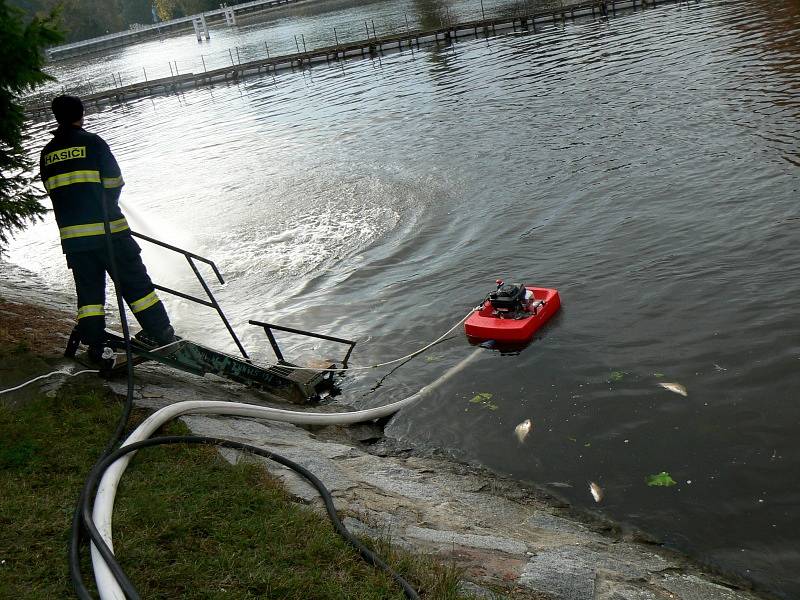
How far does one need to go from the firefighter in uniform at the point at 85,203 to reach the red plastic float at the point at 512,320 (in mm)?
5507

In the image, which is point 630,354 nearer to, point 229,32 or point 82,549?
point 82,549

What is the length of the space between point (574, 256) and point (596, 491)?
7.11 meters

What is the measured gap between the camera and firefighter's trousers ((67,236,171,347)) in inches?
305

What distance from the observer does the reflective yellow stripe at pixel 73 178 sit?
748 centimetres

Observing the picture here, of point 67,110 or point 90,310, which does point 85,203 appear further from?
point 90,310

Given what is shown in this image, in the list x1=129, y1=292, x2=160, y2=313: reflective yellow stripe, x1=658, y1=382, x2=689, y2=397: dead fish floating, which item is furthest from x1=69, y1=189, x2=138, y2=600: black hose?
x1=658, y1=382, x2=689, y2=397: dead fish floating

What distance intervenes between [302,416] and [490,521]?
2.61 meters

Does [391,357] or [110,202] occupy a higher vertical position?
[110,202]

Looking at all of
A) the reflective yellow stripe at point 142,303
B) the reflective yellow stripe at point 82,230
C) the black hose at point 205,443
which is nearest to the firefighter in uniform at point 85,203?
the reflective yellow stripe at point 82,230

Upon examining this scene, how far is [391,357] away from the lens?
1165 cm

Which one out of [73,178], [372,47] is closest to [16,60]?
[73,178]

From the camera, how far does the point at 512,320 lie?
37.3 feet

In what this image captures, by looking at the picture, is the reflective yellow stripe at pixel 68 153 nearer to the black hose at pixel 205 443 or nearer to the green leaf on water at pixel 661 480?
the black hose at pixel 205 443

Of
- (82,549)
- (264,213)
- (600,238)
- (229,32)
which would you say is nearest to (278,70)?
(264,213)
